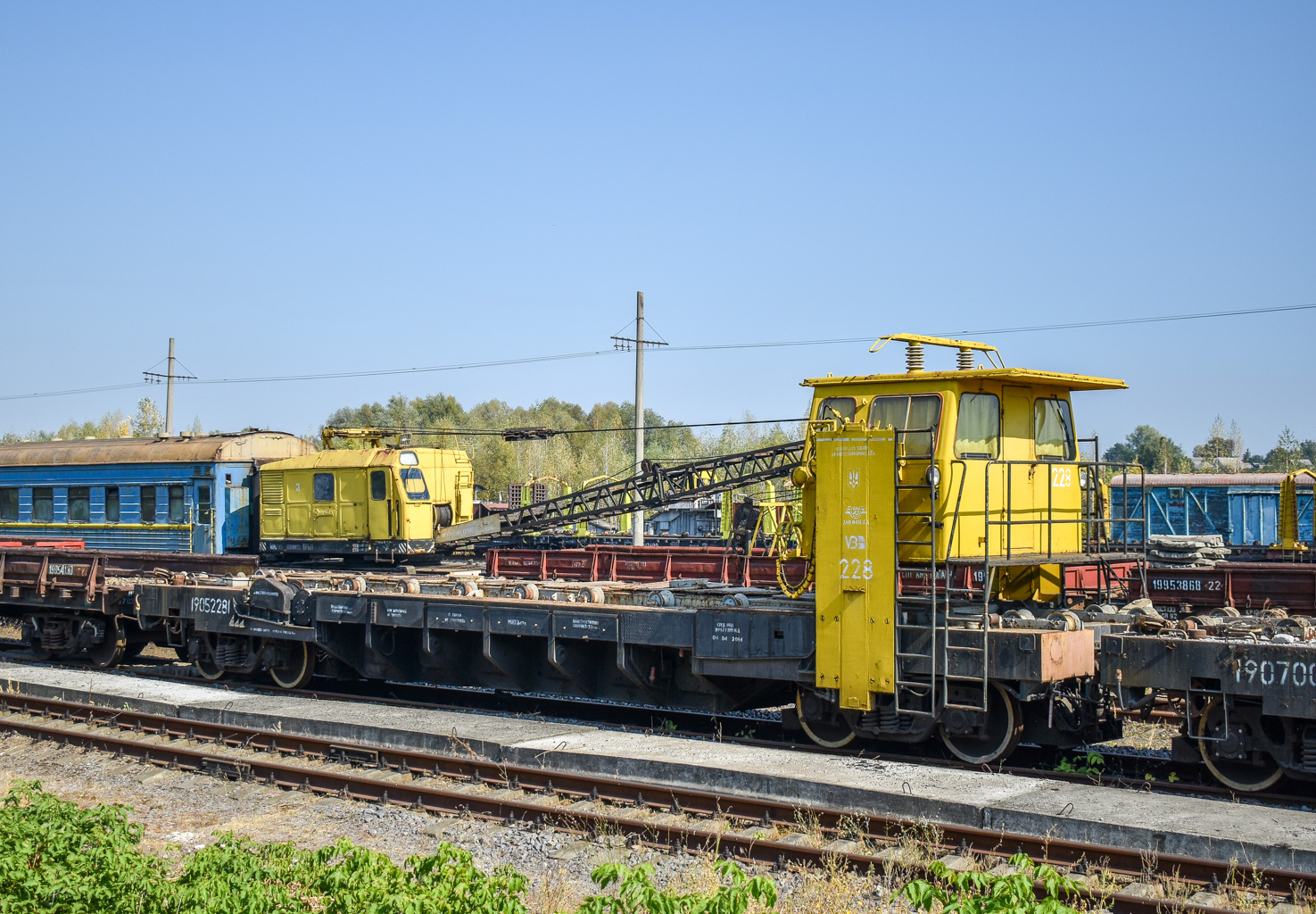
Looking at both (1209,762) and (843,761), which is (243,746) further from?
(1209,762)

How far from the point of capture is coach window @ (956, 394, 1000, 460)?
10.7m

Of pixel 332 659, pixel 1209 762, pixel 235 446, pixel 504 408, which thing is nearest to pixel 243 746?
pixel 332 659

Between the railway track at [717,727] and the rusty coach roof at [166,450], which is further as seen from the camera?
the rusty coach roof at [166,450]

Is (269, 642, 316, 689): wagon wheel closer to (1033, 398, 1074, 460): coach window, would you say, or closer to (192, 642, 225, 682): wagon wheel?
(192, 642, 225, 682): wagon wheel

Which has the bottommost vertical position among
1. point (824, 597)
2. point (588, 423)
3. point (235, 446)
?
point (824, 597)

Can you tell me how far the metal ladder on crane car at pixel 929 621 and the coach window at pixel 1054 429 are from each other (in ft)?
4.64

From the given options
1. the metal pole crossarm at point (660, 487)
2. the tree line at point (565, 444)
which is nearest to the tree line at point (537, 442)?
the tree line at point (565, 444)

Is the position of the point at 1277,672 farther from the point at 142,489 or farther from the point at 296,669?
the point at 142,489

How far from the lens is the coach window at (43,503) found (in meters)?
26.1

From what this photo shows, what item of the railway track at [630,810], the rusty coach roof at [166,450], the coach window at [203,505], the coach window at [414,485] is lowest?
the railway track at [630,810]

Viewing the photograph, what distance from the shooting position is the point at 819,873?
7.93 meters

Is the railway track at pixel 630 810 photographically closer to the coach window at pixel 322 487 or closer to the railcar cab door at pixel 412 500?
the railcar cab door at pixel 412 500

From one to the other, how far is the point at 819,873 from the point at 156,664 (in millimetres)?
14861

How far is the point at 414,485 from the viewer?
2247cm
